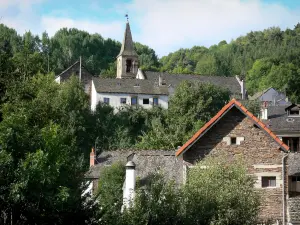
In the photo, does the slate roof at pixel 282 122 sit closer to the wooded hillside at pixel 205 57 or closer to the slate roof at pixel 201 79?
the slate roof at pixel 201 79

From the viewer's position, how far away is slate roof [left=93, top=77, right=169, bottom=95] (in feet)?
214

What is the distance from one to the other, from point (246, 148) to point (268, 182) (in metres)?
1.90

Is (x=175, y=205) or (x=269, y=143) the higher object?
(x=269, y=143)

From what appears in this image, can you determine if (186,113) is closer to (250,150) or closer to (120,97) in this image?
(120,97)

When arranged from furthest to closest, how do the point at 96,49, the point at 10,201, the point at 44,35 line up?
the point at 96,49 → the point at 44,35 → the point at 10,201

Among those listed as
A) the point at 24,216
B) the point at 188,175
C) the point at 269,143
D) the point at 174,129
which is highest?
the point at 174,129

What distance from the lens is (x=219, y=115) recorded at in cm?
2673

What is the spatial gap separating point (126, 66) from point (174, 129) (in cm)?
2548

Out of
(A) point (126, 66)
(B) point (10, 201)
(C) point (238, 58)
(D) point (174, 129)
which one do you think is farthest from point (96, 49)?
(B) point (10, 201)

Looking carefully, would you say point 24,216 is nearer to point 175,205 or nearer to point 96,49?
point 175,205

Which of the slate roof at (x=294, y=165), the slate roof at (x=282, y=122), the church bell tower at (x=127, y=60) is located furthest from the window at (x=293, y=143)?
the church bell tower at (x=127, y=60)

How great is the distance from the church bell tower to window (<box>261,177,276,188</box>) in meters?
53.9

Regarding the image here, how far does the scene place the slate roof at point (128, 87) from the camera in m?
65.2

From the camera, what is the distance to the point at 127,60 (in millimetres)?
80875
